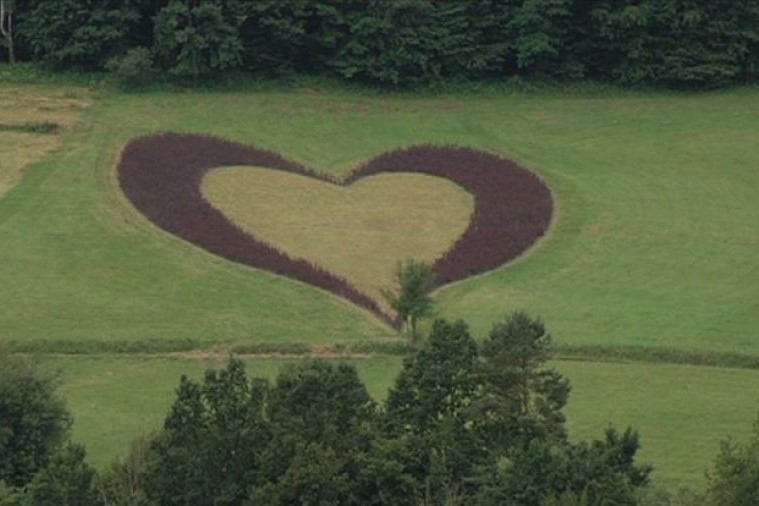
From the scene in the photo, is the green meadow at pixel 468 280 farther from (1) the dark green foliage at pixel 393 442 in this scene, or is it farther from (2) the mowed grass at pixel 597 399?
(1) the dark green foliage at pixel 393 442

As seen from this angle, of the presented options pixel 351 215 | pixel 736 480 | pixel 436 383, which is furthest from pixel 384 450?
pixel 351 215

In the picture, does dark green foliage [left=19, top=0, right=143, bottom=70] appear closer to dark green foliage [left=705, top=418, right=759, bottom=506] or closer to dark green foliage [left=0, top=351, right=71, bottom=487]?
dark green foliage [left=0, top=351, right=71, bottom=487]

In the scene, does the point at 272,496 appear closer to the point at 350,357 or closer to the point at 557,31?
the point at 350,357

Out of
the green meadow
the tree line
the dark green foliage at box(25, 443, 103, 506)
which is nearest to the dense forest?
the green meadow

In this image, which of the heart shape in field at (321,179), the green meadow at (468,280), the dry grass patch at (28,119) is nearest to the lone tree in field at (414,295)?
the green meadow at (468,280)

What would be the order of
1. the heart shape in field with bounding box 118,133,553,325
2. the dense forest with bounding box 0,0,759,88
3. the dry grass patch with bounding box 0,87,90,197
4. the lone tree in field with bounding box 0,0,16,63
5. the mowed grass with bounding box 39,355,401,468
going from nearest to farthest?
the mowed grass with bounding box 39,355,401,468, the heart shape in field with bounding box 118,133,553,325, the dry grass patch with bounding box 0,87,90,197, the dense forest with bounding box 0,0,759,88, the lone tree in field with bounding box 0,0,16,63

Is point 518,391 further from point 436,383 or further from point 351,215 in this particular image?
point 351,215
